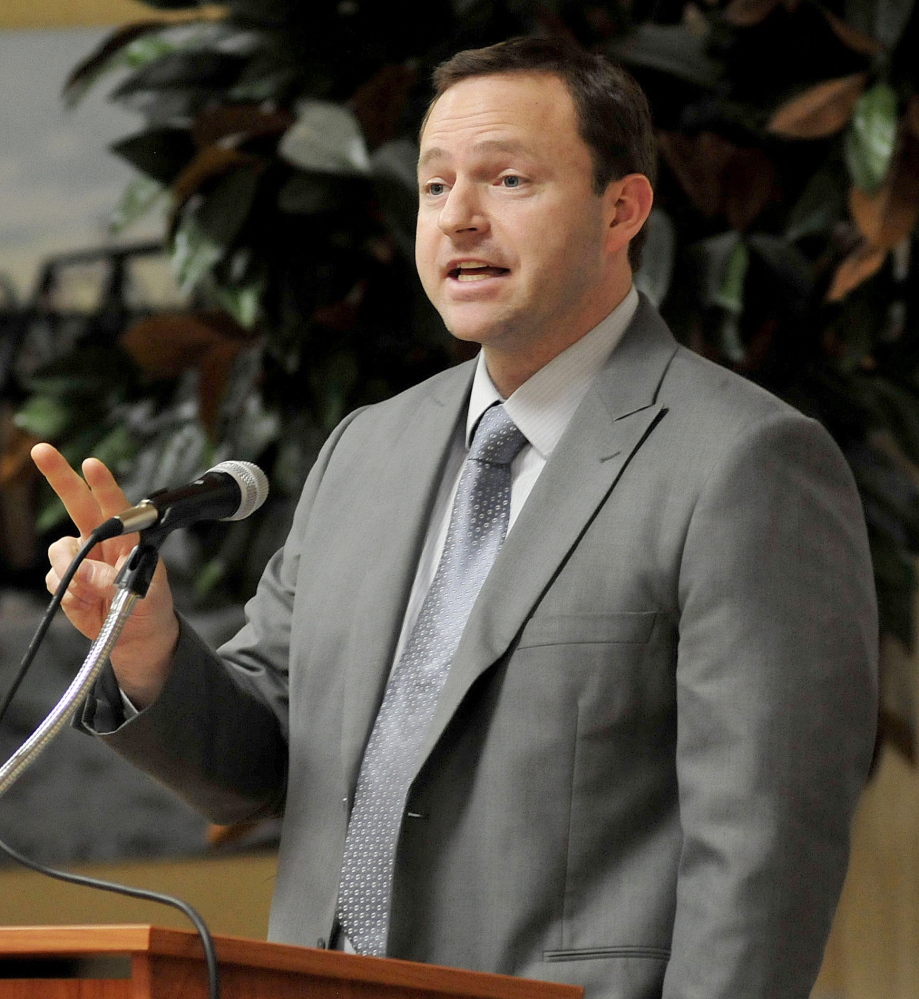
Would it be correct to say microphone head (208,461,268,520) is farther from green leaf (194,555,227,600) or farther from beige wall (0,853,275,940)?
beige wall (0,853,275,940)

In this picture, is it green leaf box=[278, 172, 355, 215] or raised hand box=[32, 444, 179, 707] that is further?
green leaf box=[278, 172, 355, 215]

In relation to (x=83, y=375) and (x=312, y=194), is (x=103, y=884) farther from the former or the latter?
(x=83, y=375)

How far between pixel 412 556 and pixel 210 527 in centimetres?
141

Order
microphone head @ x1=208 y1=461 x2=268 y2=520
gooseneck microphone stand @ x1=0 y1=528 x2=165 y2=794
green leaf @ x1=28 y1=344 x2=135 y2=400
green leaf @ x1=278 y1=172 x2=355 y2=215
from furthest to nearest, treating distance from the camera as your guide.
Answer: green leaf @ x1=28 y1=344 x2=135 y2=400 → green leaf @ x1=278 y1=172 x2=355 y2=215 → microphone head @ x1=208 y1=461 x2=268 y2=520 → gooseneck microphone stand @ x1=0 y1=528 x2=165 y2=794

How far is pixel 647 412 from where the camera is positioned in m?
1.38

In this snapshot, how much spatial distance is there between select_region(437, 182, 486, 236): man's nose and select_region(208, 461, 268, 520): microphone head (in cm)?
38

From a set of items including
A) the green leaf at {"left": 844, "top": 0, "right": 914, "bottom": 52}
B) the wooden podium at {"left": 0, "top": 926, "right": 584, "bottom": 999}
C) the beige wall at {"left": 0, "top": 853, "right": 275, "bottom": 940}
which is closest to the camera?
the wooden podium at {"left": 0, "top": 926, "right": 584, "bottom": 999}

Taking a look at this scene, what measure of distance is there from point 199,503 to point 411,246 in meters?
1.36

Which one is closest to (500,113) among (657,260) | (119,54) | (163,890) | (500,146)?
(500,146)

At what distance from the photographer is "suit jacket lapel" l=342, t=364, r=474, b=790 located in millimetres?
1378

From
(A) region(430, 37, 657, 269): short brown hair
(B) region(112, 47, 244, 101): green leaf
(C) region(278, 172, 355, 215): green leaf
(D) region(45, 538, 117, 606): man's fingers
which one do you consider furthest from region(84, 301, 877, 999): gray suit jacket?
(B) region(112, 47, 244, 101): green leaf

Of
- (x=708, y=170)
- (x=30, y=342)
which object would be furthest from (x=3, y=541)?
(x=708, y=170)

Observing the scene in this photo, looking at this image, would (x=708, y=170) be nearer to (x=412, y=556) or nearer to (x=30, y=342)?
(x=412, y=556)

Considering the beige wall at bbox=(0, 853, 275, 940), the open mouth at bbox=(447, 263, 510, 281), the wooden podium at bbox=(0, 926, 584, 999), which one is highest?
the open mouth at bbox=(447, 263, 510, 281)
